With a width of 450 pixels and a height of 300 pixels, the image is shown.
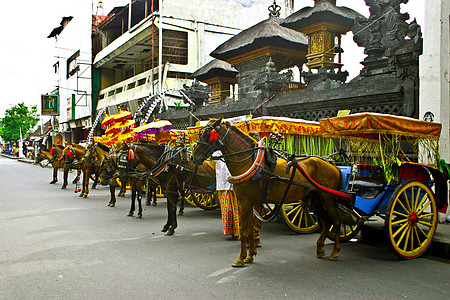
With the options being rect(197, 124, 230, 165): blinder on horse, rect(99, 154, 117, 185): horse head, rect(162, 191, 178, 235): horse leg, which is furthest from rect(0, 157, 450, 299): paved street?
rect(99, 154, 117, 185): horse head

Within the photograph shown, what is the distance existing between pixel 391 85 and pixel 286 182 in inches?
163

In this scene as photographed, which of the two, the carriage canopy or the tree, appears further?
the tree

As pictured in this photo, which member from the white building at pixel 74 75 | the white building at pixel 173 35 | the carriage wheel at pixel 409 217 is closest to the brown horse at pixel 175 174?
the carriage wheel at pixel 409 217

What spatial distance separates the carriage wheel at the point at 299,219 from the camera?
7051 millimetres

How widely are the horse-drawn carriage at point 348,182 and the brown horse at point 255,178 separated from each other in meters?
0.01

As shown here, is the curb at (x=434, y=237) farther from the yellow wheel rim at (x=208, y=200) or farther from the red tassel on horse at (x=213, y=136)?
the yellow wheel rim at (x=208, y=200)

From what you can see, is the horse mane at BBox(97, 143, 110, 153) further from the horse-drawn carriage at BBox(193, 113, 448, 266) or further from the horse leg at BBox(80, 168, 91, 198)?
the horse-drawn carriage at BBox(193, 113, 448, 266)

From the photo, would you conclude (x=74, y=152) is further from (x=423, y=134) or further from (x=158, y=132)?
(x=423, y=134)

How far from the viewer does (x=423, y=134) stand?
5418 mm

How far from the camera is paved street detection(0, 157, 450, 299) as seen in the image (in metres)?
4.15

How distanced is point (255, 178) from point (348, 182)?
168cm

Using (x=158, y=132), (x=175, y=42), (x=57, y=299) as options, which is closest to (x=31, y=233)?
(x=57, y=299)

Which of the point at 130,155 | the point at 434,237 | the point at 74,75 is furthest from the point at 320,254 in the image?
the point at 74,75

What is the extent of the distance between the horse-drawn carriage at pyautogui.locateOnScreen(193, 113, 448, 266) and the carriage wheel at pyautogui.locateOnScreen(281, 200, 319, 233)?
1348mm
